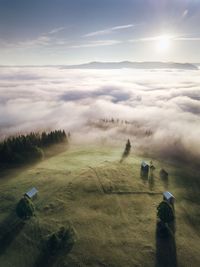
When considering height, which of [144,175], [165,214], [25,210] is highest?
[25,210]

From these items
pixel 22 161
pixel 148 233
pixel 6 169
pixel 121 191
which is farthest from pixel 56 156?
pixel 148 233

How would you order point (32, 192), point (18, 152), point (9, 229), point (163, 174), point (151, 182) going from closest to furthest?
point (9, 229)
point (32, 192)
point (151, 182)
point (163, 174)
point (18, 152)

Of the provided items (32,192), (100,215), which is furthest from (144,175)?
(32,192)

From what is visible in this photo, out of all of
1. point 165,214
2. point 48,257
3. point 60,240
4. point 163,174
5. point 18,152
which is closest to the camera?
point 48,257

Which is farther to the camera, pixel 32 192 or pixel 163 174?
pixel 163 174

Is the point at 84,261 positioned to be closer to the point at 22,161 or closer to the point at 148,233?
the point at 148,233

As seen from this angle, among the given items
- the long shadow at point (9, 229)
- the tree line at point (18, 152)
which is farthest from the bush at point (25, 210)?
the tree line at point (18, 152)

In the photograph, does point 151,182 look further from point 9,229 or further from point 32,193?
point 9,229
